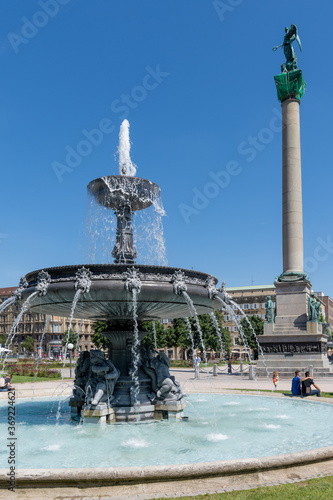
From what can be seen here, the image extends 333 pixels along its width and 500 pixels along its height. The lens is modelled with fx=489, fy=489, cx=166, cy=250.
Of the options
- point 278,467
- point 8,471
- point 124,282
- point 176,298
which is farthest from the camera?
point 176,298

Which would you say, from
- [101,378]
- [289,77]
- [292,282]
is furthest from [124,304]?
[289,77]

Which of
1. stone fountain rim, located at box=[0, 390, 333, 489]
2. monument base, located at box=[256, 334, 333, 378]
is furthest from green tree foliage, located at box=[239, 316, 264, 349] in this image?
stone fountain rim, located at box=[0, 390, 333, 489]

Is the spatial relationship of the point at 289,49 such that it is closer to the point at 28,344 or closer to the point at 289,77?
the point at 289,77

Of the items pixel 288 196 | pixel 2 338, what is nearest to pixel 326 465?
pixel 288 196

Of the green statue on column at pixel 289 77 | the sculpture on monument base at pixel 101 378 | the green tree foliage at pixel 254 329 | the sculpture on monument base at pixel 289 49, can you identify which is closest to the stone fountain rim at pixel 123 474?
the sculpture on monument base at pixel 101 378

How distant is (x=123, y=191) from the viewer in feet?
41.2

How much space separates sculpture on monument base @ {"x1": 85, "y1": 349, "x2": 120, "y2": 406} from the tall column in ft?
78.3

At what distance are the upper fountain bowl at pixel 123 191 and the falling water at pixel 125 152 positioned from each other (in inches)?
48.4

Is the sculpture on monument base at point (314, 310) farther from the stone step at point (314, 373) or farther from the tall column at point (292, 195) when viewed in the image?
the stone step at point (314, 373)

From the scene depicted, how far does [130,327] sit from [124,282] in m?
2.76

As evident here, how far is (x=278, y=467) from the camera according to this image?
22.3ft

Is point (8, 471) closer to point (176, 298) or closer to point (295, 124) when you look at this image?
point (176, 298)

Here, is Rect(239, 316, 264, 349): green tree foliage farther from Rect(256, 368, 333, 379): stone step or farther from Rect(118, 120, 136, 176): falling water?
Rect(118, 120, 136, 176): falling water

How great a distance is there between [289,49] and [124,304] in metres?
32.6
